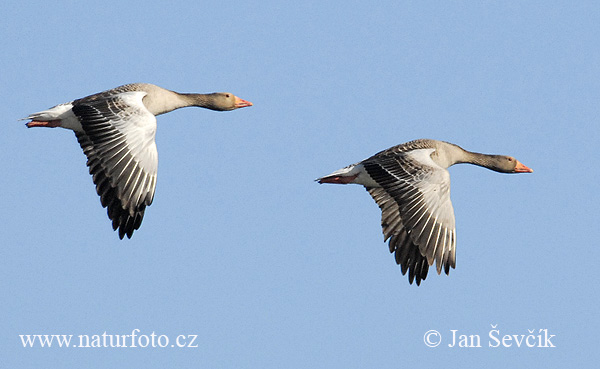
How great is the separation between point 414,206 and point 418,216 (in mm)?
197

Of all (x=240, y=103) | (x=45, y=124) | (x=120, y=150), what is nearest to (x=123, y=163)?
(x=120, y=150)

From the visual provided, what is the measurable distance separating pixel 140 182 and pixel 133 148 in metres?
0.57

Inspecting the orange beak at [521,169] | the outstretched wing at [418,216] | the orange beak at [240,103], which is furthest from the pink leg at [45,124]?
the orange beak at [521,169]

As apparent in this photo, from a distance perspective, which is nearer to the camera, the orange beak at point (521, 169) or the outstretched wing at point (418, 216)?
the outstretched wing at point (418, 216)

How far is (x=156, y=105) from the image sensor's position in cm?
2005

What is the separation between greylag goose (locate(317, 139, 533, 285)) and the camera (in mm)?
17891

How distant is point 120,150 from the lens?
17.5 metres

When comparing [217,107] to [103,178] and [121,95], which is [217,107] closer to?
[121,95]

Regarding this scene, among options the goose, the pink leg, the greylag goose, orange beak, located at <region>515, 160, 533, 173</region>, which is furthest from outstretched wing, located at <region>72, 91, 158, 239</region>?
orange beak, located at <region>515, 160, 533, 173</region>

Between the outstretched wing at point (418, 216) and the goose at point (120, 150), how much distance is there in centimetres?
408

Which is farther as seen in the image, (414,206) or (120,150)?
(414,206)

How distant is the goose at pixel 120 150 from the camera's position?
17.4 m

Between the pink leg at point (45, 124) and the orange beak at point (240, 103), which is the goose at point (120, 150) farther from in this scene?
the orange beak at point (240, 103)

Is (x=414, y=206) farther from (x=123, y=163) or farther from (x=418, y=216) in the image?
(x=123, y=163)
